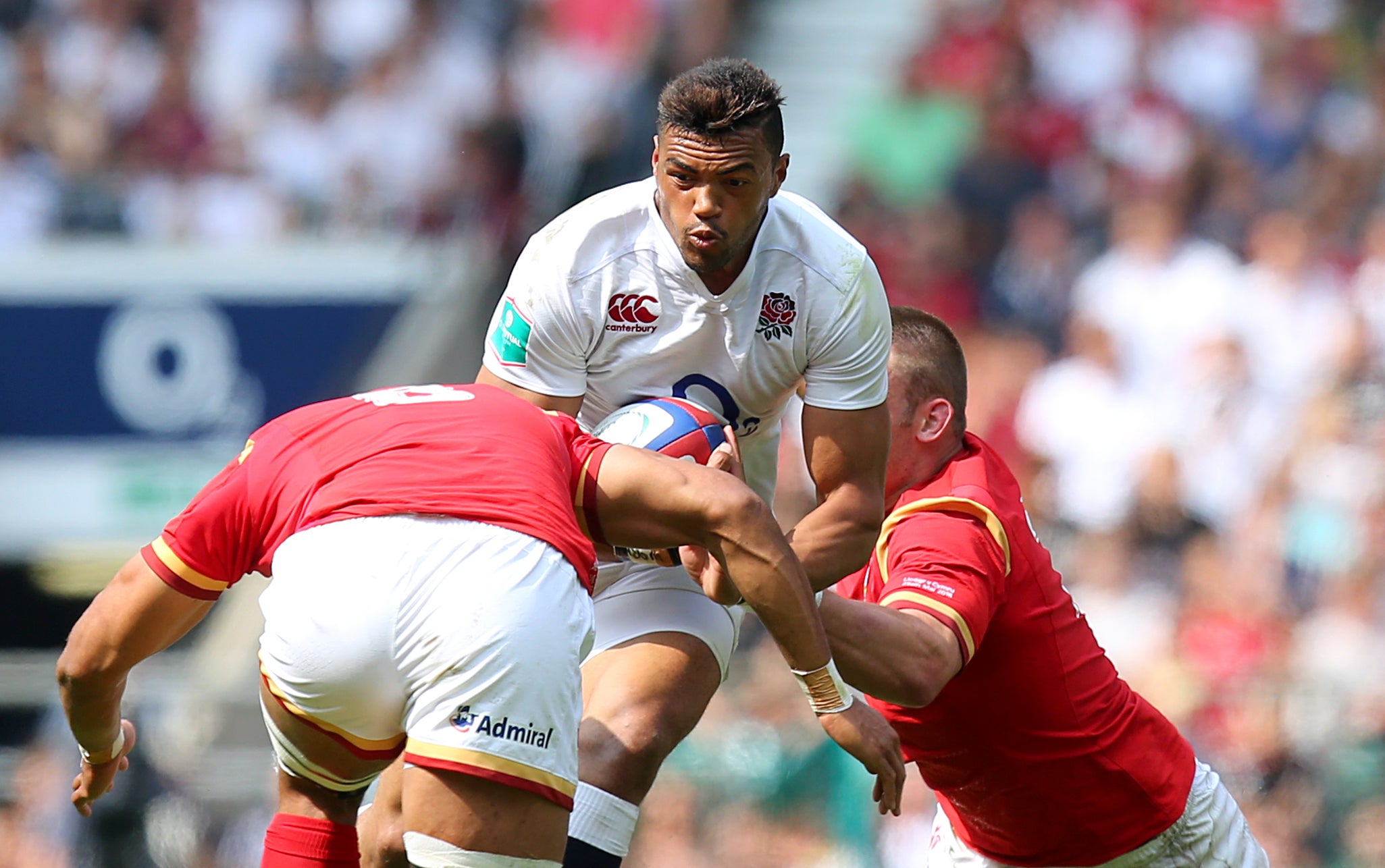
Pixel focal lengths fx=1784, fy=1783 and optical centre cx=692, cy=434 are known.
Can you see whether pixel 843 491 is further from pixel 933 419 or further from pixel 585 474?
pixel 585 474

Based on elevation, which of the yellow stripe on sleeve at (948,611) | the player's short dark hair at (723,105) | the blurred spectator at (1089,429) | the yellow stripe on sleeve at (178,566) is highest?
the player's short dark hair at (723,105)

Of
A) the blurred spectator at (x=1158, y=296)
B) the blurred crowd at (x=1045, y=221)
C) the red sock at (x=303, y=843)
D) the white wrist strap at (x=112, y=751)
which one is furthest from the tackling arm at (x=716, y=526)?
the blurred spectator at (x=1158, y=296)

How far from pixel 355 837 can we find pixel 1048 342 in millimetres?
7486

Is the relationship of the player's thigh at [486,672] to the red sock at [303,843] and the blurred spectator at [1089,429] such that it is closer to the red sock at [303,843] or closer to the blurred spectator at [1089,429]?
the red sock at [303,843]

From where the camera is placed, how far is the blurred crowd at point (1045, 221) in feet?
28.7

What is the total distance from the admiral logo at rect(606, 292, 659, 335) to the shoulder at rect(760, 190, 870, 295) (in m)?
0.34

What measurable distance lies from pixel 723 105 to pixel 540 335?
80 centimetres

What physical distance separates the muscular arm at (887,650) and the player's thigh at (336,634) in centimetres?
114

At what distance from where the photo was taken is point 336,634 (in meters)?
3.59

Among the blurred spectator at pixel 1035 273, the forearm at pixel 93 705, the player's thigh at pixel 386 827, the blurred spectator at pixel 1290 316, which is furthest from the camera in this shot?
→ the blurred spectator at pixel 1035 273

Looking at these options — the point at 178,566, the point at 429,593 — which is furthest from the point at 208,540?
the point at 429,593

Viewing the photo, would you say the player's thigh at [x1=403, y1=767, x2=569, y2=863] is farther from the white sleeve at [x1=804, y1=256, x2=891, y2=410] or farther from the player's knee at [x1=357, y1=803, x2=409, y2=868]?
the white sleeve at [x1=804, y1=256, x2=891, y2=410]

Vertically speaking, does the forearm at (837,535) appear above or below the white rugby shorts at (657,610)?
above

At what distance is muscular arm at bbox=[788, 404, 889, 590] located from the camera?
15.8 feet
